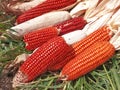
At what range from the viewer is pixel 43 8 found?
3.85 metres

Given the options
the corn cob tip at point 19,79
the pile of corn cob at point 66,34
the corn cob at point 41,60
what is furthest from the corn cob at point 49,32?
the corn cob tip at point 19,79

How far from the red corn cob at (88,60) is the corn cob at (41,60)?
0.12m

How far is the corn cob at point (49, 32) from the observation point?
3573 millimetres

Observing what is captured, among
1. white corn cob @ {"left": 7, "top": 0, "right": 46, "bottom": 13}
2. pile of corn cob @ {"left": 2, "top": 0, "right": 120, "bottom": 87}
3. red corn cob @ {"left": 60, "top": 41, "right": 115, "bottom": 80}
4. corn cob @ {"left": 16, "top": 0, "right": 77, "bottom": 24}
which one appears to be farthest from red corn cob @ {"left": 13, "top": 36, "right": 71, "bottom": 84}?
white corn cob @ {"left": 7, "top": 0, "right": 46, "bottom": 13}

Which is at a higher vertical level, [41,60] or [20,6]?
[20,6]

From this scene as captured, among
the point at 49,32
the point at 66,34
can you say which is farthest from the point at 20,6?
the point at 66,34

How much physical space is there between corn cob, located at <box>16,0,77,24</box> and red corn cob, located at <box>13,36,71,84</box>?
0.57 metres

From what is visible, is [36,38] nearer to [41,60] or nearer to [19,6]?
[41,60]

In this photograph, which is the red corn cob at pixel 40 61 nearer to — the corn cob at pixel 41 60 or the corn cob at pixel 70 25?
the corn cob at pixel 41 60

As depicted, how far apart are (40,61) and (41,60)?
0.04 feet

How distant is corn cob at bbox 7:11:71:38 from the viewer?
3.66 m

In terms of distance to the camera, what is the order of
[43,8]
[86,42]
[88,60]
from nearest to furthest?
[88,60], [86,42], [43,8]

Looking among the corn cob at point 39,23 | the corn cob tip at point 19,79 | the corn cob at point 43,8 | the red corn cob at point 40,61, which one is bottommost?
the corn cob tip at point 19,79

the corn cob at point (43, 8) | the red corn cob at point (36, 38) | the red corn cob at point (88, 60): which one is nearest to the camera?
the red corn cob at point (88, 60)
